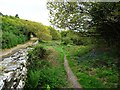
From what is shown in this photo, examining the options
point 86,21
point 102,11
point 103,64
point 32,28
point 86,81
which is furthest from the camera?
point 32,28

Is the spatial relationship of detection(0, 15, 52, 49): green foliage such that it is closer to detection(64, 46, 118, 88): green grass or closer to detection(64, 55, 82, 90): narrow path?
detection(64, 55, 82, 90): narrow path

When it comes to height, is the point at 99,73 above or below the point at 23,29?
below

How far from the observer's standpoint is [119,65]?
49.3 ft

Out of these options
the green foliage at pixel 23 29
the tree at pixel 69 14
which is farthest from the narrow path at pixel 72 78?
the green foliage at pixel 23 29

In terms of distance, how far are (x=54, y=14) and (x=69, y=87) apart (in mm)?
A: 4606

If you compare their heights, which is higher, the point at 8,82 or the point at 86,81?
the point at 8,82

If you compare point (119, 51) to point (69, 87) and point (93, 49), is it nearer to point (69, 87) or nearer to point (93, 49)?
point (69, 87)

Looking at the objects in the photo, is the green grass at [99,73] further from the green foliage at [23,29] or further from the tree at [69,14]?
the green foliage at [23,29]

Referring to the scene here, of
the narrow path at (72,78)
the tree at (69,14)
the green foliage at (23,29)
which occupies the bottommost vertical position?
the narrow path at (72,78)

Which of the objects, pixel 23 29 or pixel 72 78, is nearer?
pixel 72 78

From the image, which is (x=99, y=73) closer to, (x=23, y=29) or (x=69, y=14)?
(x=69, y=14)

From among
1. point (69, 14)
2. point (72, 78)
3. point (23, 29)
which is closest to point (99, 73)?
point (72, 78)

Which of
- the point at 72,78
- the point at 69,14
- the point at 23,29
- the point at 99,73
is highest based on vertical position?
the point at 69,14

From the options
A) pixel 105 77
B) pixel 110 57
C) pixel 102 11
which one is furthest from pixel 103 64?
pixel 102 11
